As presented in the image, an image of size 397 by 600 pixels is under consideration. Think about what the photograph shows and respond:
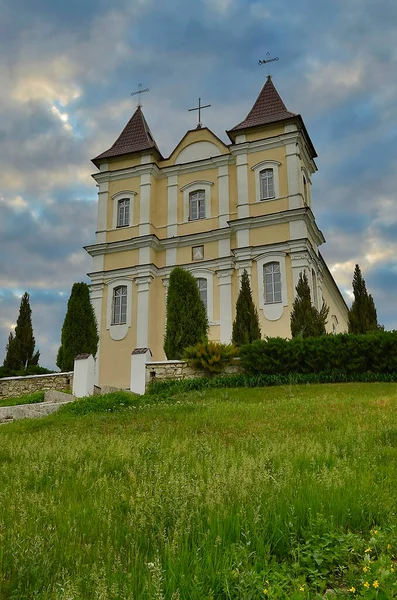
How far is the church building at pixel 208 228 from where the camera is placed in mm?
25516

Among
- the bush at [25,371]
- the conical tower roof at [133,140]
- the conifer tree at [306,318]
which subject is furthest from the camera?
the conical tower roof at [133,140]

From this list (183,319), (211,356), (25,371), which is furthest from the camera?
(25,371)

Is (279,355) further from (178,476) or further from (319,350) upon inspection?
(178,476)

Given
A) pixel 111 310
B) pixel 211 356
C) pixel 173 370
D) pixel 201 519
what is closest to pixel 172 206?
pixel 111 310

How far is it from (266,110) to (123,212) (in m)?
9.00

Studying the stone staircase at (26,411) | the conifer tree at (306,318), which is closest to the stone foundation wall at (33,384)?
the stone staircase at (26,411)

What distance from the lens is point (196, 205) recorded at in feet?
94.2

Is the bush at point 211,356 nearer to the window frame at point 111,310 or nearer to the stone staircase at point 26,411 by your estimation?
the stone staircase at point 26,411

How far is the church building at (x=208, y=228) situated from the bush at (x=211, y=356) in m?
7.25

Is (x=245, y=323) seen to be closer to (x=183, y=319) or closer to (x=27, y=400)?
(x=183, y=319)

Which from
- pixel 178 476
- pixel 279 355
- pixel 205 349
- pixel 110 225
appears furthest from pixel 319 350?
Result: pixel 110 225

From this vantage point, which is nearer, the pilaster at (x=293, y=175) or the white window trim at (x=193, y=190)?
the pilaster at (x=293, y=175)

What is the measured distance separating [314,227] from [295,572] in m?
24.9

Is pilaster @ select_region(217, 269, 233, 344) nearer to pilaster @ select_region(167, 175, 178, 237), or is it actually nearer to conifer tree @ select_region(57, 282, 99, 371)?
pilaster @ select_region(167, 175, 178, 237)
